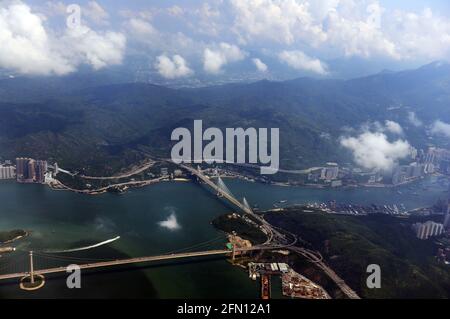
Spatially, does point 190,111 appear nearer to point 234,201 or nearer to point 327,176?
point 327,176

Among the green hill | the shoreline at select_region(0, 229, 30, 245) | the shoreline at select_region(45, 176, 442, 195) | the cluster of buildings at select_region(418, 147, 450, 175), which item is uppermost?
the cluster of buildings at select_region(418, 147, 450, 175)

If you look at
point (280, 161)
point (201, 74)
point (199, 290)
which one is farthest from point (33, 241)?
point (201, 74)

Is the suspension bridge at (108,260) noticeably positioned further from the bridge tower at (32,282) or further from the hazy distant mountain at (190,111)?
the hazy distant mountain at (190,111)

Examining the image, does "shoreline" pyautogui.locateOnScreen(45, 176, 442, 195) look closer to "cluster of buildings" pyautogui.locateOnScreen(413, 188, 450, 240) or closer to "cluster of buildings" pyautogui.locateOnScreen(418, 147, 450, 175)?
"cluster of buildings" pyautogui.locateOnScreen(418, 147, 450, 175)

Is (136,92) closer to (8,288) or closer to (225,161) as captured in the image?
(225,161)

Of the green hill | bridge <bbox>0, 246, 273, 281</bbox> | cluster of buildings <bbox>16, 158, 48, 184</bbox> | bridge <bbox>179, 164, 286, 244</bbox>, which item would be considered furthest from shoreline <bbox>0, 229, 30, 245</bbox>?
the green hill

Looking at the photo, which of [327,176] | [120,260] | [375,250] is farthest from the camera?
[327,176]

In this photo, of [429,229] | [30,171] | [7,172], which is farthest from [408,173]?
[7,172]
